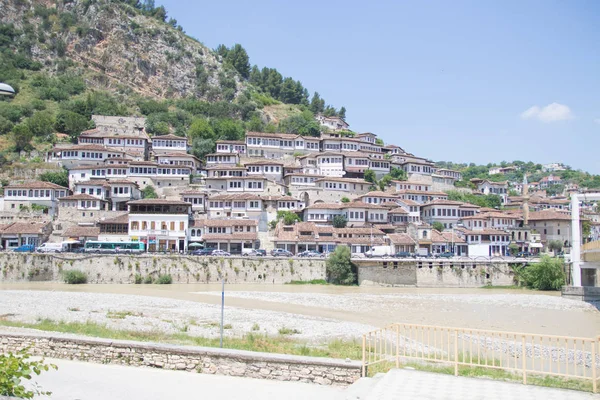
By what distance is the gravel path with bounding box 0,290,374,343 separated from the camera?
23094mm

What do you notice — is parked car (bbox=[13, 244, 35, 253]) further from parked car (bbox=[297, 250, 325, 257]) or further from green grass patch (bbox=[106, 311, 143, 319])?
parked car (bbox=[297, 250, 325, 257])

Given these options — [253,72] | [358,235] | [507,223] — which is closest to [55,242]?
[358,235]

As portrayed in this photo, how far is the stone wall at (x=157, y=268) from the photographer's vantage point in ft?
145

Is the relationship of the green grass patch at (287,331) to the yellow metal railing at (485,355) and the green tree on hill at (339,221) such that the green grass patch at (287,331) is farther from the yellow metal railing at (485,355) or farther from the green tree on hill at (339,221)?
the green tree on hill at (339,221)

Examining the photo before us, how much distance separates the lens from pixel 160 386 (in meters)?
11.0

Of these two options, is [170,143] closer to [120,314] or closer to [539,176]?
[120,314]

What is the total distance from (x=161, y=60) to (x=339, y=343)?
390 feet

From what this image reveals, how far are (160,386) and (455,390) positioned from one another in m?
6.26

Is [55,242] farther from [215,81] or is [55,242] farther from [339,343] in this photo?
[215,81]

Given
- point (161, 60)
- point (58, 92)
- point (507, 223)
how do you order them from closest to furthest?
point (507, 223) → point (58, 92) → point (161, 60)

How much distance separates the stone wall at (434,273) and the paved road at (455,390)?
37147mm

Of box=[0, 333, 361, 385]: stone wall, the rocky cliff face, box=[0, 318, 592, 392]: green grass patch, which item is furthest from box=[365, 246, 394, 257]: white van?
the rocky cliff face

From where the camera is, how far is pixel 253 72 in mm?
151625

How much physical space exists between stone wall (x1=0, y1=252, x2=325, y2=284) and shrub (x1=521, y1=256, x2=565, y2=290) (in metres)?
19.6
